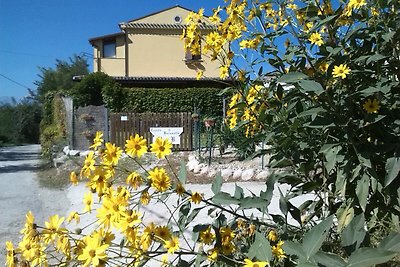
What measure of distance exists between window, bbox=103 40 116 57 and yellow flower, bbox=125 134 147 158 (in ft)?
90.3

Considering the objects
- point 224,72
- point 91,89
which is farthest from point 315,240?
point 91,89

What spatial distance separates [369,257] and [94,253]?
70 centimetres

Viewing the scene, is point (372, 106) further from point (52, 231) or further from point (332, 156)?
point (52, 231)

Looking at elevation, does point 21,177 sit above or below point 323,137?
below

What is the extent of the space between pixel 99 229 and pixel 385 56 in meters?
1.22

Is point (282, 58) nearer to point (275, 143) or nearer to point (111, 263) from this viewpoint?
point (275, 143)

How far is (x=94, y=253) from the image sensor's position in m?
1.24

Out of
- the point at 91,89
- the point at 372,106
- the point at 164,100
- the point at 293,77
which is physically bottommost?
the point at 372,106

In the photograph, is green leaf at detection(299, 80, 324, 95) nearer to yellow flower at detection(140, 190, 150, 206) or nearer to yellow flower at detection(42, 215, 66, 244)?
yellow flower at detection(140, 190, 150, 206)

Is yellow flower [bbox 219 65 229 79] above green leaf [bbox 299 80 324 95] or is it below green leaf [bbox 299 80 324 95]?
above

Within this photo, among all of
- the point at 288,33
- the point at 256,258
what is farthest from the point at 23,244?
the point at 288,33

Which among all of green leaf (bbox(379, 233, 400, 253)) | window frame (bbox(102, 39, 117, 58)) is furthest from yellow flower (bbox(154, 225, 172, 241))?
window frame (bbox(102, 39, 117, 58))

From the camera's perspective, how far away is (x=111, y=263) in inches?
55.1

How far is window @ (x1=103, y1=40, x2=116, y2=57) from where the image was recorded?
28141mm
